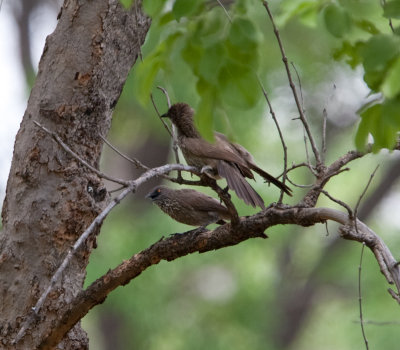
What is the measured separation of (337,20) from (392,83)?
379mm

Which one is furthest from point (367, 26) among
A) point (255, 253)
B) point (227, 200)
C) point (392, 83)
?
point (255, 253)

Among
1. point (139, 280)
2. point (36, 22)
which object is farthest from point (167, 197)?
point (36, 22)

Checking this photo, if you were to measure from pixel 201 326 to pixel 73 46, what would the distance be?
23.2 ft

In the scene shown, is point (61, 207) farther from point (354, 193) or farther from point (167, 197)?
point (354, 193)

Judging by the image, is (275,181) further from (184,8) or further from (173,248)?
(184,8)

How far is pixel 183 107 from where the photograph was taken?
4.64 metres

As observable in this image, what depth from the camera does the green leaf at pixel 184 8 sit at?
174cm

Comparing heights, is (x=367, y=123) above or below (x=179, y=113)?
below

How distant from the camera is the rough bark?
3.54 metres

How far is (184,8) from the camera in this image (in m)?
1.75

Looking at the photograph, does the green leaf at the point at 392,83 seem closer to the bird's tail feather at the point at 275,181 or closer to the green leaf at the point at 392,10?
the green leaf at the point at 392,10

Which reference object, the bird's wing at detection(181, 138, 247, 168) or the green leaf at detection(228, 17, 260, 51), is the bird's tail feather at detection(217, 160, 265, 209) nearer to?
the bird's wing at detection(181, 138, 247, 168)

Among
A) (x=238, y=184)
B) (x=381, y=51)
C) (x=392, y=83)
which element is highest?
(x=238, y=184)

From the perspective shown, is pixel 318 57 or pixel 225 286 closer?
pixel 318 57
